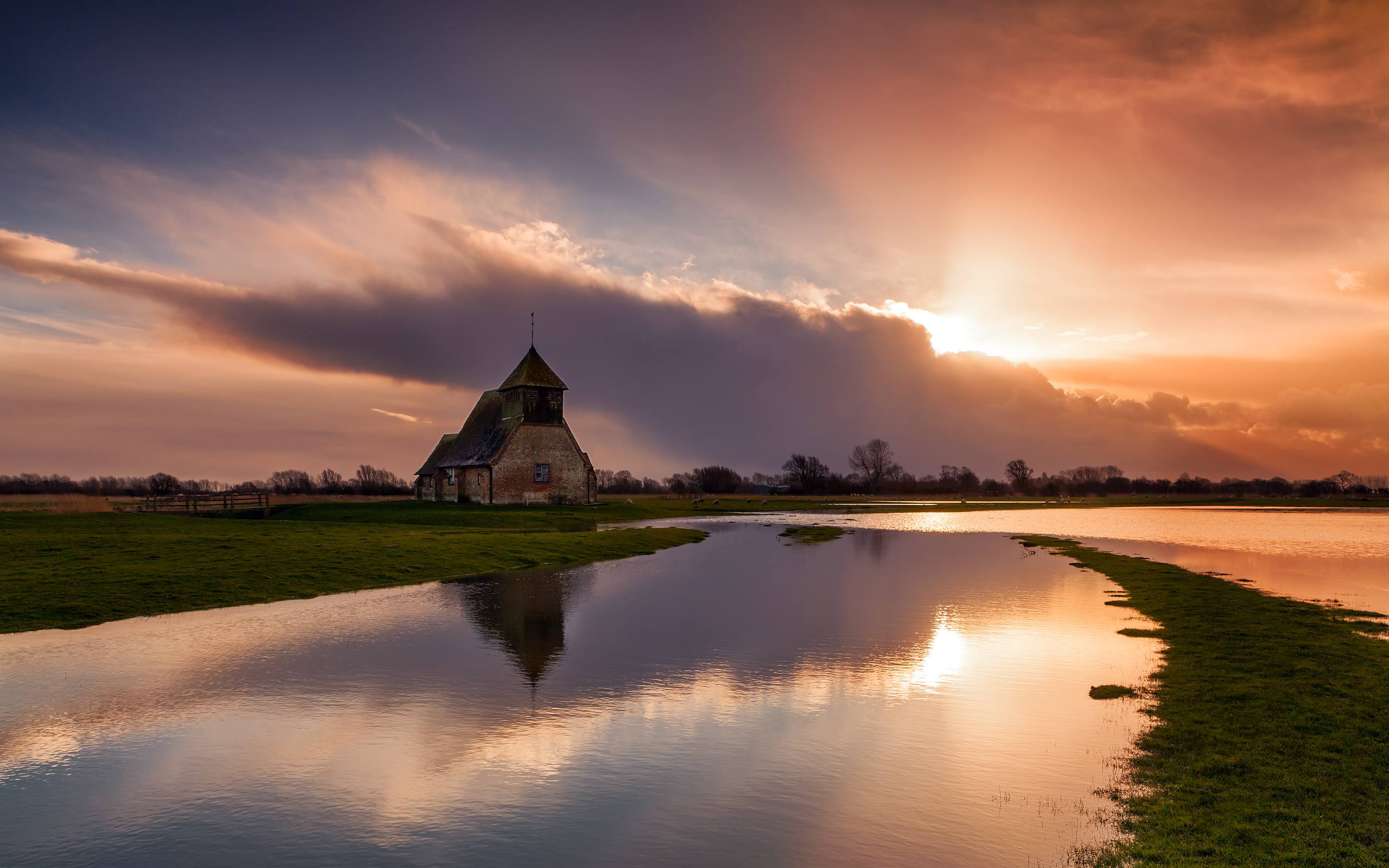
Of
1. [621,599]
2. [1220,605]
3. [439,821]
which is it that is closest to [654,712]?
[439,821]

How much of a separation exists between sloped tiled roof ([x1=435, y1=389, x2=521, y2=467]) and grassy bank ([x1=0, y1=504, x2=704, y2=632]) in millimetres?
23384

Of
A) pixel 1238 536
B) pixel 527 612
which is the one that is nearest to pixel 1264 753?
pixel 527 612

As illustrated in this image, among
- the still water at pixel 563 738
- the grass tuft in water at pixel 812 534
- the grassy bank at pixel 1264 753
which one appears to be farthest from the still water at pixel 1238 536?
the still water at pixel 563 738

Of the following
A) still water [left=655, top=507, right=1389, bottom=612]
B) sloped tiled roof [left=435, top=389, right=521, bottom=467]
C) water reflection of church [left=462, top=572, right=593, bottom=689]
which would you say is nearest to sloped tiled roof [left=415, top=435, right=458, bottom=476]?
sloped tiled roof [left=435, top=389, right=521, bottom=467]

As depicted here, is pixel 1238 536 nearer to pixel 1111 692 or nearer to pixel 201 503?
pixel 1111 692

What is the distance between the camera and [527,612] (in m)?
28.3

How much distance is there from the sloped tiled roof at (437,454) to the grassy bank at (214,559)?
138 feet

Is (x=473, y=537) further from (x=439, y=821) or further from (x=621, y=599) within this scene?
(x=439, y=821)

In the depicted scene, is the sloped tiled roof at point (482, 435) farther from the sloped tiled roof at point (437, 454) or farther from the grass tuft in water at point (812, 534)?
the grass tuft in water at point (812, 534)

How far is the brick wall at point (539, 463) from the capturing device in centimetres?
7906

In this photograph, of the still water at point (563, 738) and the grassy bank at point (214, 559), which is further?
the grassy bank at point (214, 559)

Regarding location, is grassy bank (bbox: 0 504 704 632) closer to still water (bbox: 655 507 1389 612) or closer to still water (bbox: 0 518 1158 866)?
still water (bbox: 0 518 1158 866)

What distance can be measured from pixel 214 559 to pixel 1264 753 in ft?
126

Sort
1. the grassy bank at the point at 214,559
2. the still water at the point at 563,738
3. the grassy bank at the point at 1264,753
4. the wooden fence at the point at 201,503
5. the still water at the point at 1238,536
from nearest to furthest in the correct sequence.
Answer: the grassy bank at the point at 1264,753, the still water at the point at 563,738, the grassy bank at the point at 214,559, the still water at the point at 1238,536, the wooden fence at the point at 201,503
